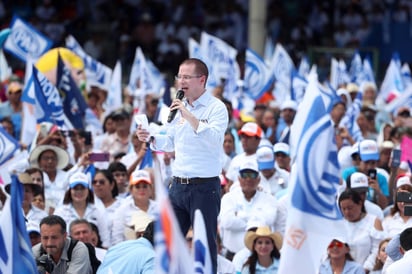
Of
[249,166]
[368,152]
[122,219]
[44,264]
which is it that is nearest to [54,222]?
[44,264]

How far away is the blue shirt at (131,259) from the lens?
9.29 m

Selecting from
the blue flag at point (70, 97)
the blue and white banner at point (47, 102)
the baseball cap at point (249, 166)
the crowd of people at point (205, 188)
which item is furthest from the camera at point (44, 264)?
the blue flag at point (70, 97)

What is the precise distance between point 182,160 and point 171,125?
264 millimetres

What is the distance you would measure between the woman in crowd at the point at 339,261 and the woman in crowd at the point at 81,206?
2342mm

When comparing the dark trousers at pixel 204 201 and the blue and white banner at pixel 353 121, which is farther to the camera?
the blue and white banner at pixel 353 121

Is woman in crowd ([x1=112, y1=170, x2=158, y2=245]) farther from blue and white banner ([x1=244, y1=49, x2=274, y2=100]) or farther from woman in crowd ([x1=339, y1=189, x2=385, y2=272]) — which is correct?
blue and white banner ([x1=244, y1=49, x2=274, y2=100])

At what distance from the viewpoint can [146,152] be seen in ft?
44.1

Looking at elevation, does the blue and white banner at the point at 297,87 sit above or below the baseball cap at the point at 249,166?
above

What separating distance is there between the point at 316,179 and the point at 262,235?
9.82ft

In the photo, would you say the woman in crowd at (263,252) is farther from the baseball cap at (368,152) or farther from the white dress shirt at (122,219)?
the baseball cap at (368,152)

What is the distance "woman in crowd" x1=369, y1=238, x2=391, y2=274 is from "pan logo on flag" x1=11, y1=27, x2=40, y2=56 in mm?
8212

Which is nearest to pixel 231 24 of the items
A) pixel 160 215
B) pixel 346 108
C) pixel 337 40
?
pixel 337 40

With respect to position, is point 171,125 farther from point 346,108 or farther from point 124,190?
point 346,108

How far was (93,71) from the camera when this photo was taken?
19047mm
